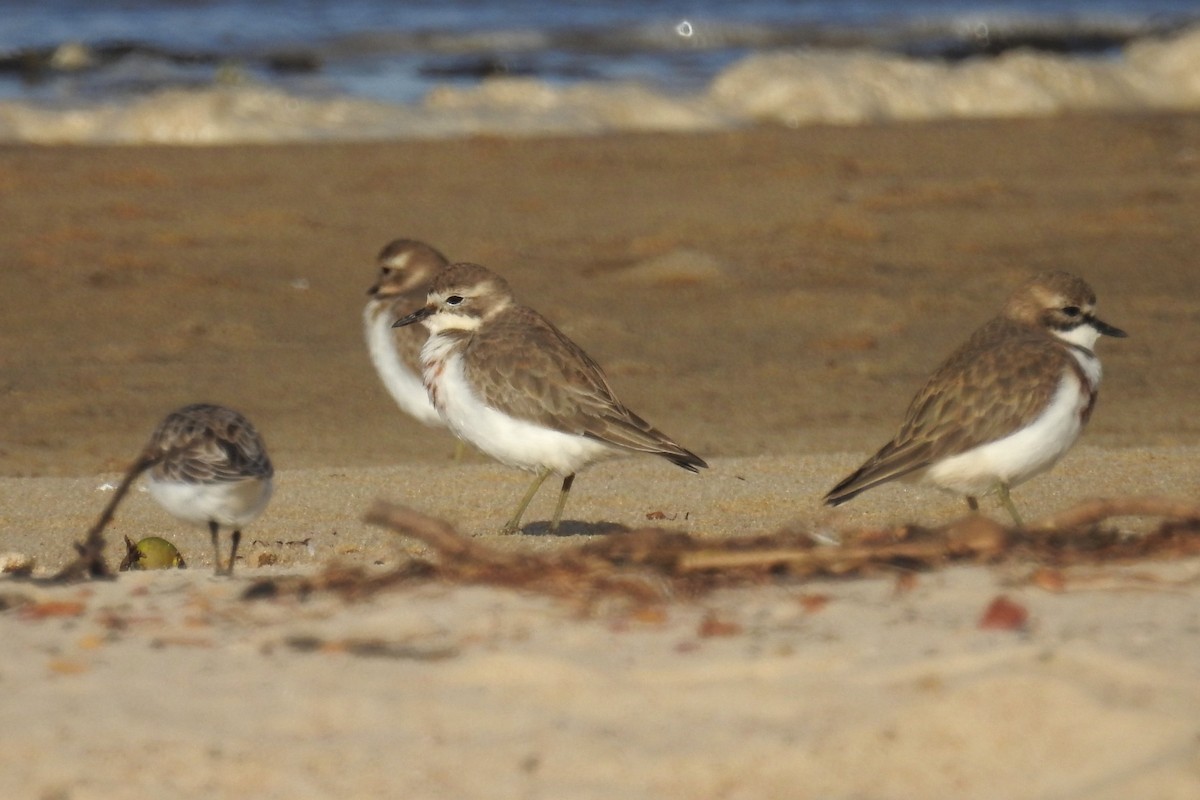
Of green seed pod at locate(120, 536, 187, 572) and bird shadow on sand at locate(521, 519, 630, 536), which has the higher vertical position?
green seed pod at locate(120, 536, 187, 572)

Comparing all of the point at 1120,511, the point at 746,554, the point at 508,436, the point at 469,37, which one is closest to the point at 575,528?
the point at 508,436

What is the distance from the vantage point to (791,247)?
12.5 m

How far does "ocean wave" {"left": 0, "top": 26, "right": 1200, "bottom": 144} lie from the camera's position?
654 inches

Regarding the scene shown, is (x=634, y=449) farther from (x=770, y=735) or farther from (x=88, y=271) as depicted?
(x=88, y=271)

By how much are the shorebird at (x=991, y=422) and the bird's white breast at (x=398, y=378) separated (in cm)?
246

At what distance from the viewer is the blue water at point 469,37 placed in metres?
22.1

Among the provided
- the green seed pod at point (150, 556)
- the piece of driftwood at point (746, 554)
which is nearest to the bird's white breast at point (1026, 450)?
the piece of driftwood at point (746, 554)

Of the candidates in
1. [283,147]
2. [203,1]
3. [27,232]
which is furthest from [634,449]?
[203,1]

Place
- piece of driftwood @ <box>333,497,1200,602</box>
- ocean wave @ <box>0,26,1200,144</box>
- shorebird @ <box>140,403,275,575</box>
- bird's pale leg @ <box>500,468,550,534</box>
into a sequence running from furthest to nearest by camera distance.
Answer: ocean wave @ <box>0,26,1200,144</box> → bird's pale leg @ <box>500,468,550,534</box> → shorebird @ <box>140,403,275,575</box> → piece of driftwood @ <box>333,497,1200,602</box>

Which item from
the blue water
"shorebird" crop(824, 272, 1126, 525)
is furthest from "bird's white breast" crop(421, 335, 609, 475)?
the blue water

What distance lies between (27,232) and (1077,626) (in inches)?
383

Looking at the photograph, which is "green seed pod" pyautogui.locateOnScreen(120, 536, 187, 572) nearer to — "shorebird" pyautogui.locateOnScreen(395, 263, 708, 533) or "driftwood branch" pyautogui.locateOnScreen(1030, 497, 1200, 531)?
"shorebird" pyautogui.locateOnScreen(395, 263, 708, 533)

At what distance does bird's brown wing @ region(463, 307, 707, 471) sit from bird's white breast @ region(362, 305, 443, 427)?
1281 mm

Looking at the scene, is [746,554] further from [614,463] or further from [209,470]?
[614,463]
